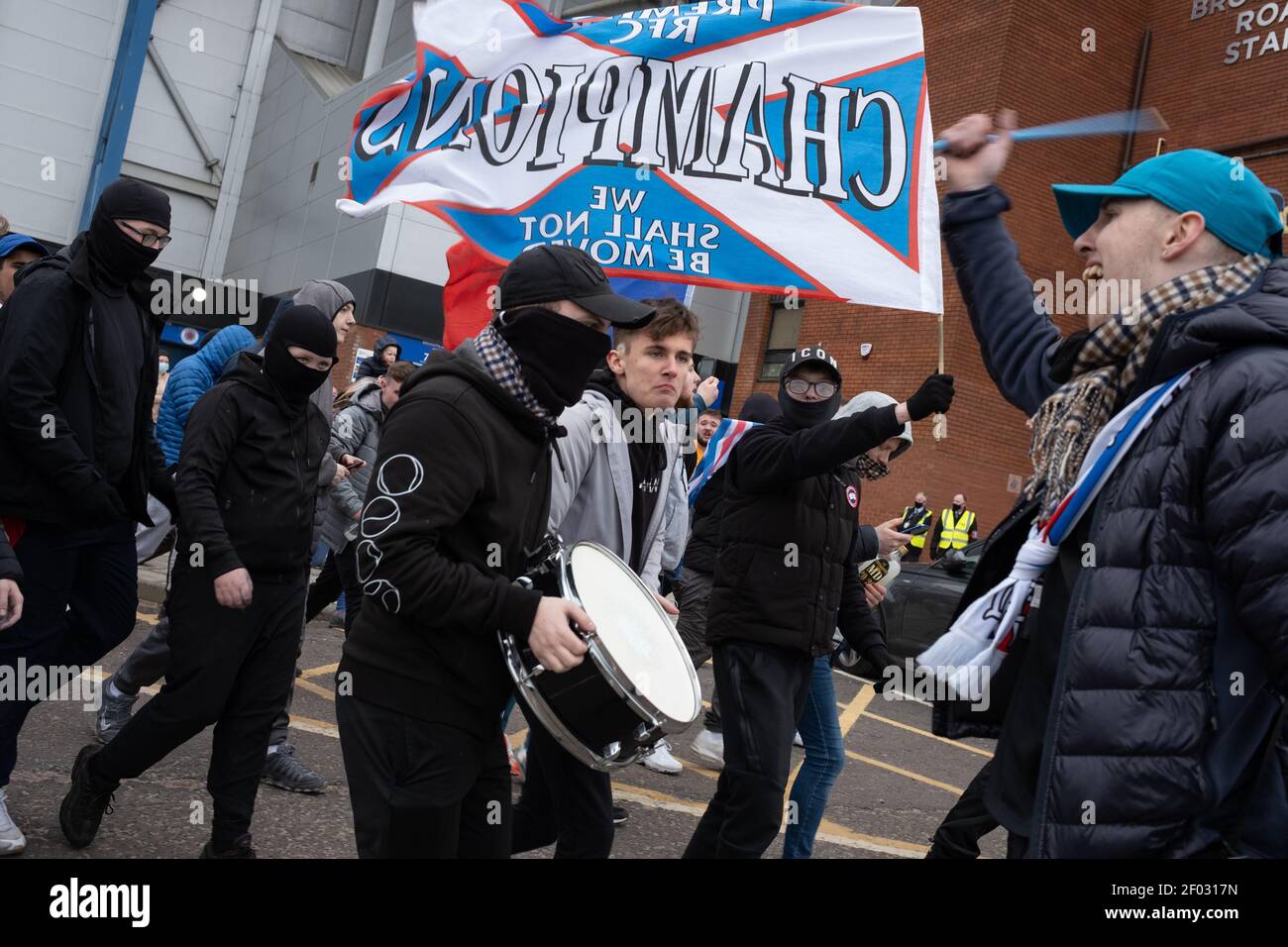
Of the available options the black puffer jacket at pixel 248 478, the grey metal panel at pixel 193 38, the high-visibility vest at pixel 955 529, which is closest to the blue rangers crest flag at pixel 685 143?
the black puffer jacket at pixel 248 478

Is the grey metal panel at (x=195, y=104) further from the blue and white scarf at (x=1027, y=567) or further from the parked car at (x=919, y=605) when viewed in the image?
the blue and white scarf at (x=1027, y=567)

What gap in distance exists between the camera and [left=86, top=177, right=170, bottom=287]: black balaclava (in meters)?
3.89

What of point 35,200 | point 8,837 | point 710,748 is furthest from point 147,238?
point 35,200

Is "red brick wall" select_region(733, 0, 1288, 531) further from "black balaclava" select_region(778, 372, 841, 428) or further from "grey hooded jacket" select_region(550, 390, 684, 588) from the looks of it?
"grey hooded jacket" select_region(550, 390, 684, 588)

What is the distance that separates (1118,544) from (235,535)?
3071mm

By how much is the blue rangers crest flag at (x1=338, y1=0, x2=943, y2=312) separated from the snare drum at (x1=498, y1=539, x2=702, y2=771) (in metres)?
2.81

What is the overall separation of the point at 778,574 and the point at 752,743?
61 cm

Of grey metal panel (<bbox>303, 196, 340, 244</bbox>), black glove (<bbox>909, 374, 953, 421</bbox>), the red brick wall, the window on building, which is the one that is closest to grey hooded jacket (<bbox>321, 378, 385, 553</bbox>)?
black glove (<bbox>909, 374, 953, 421</bbox>)

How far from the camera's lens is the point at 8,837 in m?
3.80

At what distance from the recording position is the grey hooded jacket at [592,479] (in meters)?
3.41

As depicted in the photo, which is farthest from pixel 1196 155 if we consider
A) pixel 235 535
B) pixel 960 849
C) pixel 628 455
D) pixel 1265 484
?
pixel 235 535

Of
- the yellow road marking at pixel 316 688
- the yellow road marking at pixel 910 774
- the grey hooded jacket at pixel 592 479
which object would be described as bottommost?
the yellow road marking at pixel 316 688

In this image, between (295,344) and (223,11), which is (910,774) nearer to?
(295,344)

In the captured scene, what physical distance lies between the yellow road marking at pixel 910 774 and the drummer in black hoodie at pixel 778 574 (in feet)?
10.9
